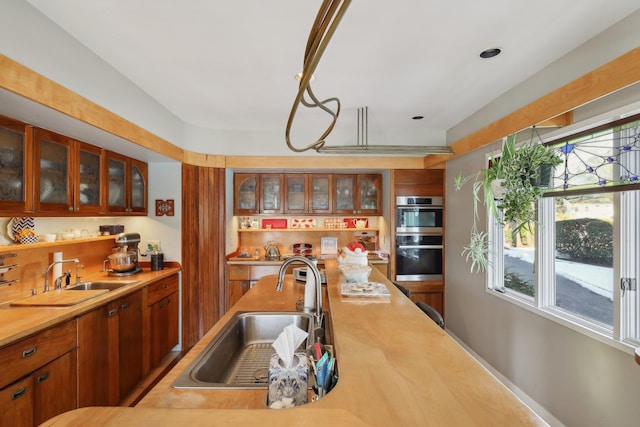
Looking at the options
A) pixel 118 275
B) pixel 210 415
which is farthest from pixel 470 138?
pixel 118 275

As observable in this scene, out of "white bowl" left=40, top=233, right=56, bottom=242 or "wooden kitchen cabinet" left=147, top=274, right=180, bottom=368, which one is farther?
"wooden kitchen cabinet" left=147, top=274, right=180, bottom=368

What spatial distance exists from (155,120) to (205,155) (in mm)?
839

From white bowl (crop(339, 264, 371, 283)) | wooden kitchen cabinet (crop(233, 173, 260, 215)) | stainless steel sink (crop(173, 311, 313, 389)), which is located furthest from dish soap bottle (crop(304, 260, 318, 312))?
wooden kitchen cabinet (crop(233, 173, 260, 215))

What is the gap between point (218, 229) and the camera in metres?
3.66

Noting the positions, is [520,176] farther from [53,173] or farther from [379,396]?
[53,173]

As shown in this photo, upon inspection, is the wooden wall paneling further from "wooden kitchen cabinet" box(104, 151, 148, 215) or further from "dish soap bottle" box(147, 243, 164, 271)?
"wooden kitchen cabinet" box(104, 151, 148, 215)

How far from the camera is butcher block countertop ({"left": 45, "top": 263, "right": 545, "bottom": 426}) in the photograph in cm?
60

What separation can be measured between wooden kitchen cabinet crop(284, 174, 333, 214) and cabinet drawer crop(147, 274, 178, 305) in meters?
1.69

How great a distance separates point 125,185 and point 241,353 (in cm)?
230

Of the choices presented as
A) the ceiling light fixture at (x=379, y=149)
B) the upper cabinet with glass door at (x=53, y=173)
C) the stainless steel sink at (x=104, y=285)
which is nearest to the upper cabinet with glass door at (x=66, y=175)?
the upper cabinet with glass door at (x=53, y=173)

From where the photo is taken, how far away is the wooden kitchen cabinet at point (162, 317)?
283 centimetres

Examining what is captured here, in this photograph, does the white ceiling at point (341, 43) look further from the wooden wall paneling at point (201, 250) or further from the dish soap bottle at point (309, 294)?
the dish soap bottle at point (309, 294)

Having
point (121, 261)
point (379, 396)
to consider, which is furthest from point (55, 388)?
point (379, 396)

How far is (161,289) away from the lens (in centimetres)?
299
